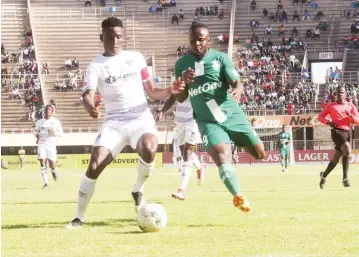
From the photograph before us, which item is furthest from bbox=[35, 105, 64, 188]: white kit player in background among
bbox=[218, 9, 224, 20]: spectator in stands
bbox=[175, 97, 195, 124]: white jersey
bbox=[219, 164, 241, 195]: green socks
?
bbox=[218, 9, 224, 20]: spectator in stands

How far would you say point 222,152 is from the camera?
1029cm

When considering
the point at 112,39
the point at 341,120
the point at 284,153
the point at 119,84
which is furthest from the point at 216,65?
the point at 284,153

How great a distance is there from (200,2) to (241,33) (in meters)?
5.67

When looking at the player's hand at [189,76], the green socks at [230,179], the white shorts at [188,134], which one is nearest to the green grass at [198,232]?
the green socks at [230,179]

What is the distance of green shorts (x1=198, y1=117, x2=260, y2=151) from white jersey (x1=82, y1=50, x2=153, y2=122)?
0.86 m

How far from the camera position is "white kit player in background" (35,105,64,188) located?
25.0m

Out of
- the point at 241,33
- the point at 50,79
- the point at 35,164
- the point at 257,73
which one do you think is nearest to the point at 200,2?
the point at 241,33

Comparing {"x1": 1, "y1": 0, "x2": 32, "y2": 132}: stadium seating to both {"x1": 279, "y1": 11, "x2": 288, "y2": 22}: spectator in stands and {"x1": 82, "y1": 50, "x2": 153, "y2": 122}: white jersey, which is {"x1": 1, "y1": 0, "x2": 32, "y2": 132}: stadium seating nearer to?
{"x1": 279, "y1": 11, "x2": 288, "y2": 22}: spectator in stands

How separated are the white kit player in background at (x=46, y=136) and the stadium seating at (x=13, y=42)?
3499cm

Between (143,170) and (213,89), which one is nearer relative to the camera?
(213,89)

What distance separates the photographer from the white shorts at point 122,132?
10.4m

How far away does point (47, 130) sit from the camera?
25.3 meters

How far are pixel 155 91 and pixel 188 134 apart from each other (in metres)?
7.03

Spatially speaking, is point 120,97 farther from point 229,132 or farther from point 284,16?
point 284,16
